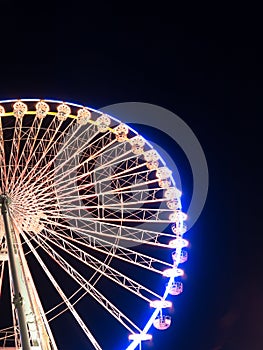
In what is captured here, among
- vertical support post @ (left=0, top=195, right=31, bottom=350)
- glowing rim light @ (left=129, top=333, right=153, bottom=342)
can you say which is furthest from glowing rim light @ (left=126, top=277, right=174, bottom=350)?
vertical support post @ (left=0, top=195, right=31, bottom=350)

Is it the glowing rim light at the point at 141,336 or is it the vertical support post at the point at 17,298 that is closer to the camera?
the vertical support post at the point at 17,298

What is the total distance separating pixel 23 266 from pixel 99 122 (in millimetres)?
6237

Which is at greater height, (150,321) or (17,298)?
(17,298)

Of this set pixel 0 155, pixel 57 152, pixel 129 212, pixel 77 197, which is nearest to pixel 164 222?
pixel 129 212

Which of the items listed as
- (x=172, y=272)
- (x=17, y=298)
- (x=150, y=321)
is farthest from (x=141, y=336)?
(x=17, y=298)

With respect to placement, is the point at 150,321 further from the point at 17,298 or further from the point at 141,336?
the point at 17,298

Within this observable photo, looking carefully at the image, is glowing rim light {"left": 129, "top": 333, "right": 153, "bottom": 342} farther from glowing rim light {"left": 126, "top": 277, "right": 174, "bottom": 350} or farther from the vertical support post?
the vertical support post

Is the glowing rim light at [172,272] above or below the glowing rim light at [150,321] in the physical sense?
above

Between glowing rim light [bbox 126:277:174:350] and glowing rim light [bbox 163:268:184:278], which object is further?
glowing rim light [bbox 163:268:184:278]

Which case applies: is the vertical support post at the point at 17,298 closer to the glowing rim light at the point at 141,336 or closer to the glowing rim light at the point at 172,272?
the glowing rim light at the point at 141,336

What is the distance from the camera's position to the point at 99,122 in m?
20.9

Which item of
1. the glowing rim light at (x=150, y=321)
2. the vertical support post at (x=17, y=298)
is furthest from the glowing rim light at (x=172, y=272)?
the vertical support post at (x=17, y=298)

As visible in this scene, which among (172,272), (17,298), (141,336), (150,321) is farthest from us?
(172,272)

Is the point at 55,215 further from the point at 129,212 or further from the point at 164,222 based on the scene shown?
the point at 164,222
